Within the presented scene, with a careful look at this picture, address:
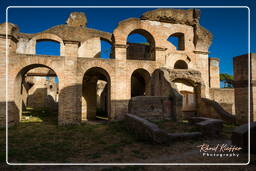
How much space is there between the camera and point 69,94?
11.1 m

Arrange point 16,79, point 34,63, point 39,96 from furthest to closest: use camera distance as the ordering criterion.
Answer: point 39,96 → point 34,63 → point 16,79

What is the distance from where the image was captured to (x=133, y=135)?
7355 mm

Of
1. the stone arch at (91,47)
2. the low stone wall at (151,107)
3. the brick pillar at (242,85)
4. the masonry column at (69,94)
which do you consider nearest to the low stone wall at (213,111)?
the brick pillar at (242,85)

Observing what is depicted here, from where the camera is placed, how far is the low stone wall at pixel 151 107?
914 centimetres

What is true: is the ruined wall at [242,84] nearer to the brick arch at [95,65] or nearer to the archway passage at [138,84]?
the archway passage at [138,84]

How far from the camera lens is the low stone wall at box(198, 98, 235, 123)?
9.93m

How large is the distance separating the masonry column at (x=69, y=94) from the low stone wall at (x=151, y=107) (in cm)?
418

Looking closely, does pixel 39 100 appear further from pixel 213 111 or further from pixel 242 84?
pixel 242 84

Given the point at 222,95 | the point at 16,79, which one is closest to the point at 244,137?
the point at 16,79

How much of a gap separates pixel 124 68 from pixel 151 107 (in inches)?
171

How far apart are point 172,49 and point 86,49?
32.8 ft

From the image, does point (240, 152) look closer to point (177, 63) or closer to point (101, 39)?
point (177, 63)

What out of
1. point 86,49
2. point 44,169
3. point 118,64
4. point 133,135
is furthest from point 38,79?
point 44,169
